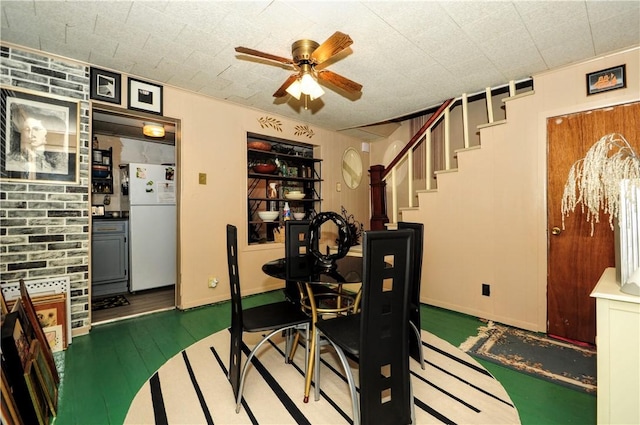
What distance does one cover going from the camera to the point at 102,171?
4.12 meters

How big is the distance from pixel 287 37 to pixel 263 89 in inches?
40.0

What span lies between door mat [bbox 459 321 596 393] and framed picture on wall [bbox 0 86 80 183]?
3.69 m

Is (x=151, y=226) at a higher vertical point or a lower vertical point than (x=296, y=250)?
higher

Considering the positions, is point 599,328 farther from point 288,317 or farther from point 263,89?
point 263,89

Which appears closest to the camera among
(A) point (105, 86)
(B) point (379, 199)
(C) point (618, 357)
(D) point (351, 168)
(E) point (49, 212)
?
(C) point (618, 357)

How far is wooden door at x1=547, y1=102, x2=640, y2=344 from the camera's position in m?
2.32

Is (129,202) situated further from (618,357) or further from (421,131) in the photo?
(618,357)

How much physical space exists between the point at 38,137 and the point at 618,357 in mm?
3890

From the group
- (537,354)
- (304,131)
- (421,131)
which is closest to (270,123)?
(304,131)

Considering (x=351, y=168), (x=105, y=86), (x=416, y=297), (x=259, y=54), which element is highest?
(x=105, y=86)

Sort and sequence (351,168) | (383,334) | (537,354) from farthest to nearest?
(351,168)
(537,354)
(383,334)

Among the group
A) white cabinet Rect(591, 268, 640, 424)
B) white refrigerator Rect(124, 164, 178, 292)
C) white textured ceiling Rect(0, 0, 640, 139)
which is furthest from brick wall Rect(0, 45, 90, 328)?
white cabinet Rect(591, 268, 640, 424)

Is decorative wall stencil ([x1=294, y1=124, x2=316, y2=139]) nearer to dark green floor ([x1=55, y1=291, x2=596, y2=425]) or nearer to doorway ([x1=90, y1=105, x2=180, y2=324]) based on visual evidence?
doorway ([x1=90, y1=105, x2=180, y2=324])

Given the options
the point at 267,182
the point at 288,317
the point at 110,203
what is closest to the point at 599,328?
the point at 288,317
